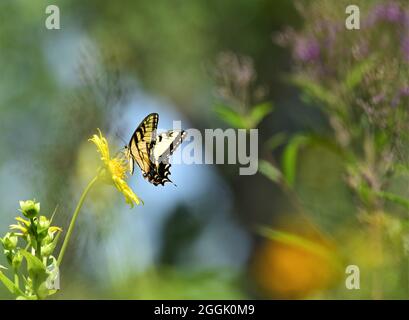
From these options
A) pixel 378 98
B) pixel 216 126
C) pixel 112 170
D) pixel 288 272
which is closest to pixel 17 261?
pixel 112 170

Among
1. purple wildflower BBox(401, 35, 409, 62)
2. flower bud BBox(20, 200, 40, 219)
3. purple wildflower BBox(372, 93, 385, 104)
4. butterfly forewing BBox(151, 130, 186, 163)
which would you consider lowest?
flower bud BBox(20, 200, 40, 219)

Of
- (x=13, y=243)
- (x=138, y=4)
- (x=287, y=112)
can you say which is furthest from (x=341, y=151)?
(x=138, y=4)

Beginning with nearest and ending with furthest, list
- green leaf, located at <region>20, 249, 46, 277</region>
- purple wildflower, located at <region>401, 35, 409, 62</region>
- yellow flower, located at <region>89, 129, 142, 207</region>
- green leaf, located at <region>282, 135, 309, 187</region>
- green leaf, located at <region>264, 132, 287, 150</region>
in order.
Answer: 1. green leaf, located at <region>20, 249, 46, 277</region>
2. yellow flower, located at <region>89, 129, 142, 207</region>
3. purple wildflower, located at <region>401, 35, 409, 62</region>
4. green leaf, located at <region>282, 135, 309, 187</region>
5. green leaf, located at <region>264, 132, 287, 150</region>

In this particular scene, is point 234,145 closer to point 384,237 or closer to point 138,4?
point 384,237

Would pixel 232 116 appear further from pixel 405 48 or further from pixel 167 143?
pixel 405 48

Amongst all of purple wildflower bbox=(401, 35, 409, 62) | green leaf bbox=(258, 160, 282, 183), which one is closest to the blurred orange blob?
green leaf bbox=(258, 160, 282, 183)

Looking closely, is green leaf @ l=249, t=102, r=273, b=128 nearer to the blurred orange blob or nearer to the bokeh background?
the bokeh background
